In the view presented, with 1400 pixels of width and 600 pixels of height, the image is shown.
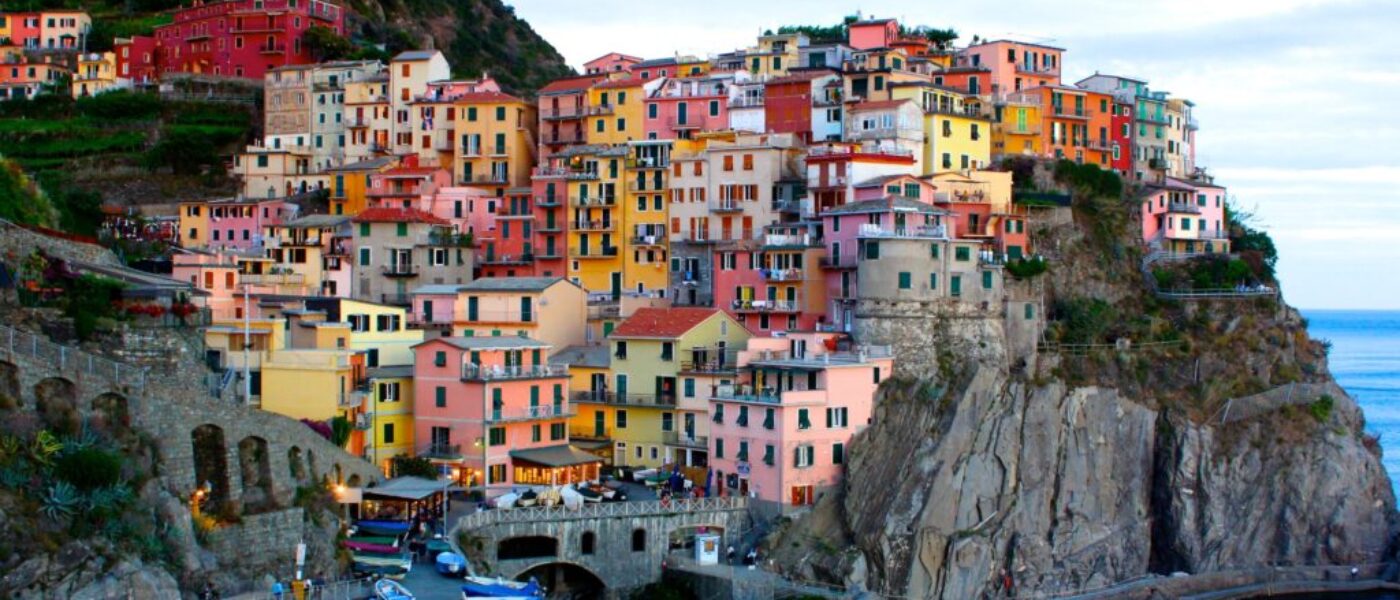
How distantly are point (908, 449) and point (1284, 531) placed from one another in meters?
17.9

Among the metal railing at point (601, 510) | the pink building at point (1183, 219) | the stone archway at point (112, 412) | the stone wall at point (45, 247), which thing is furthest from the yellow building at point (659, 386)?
the stone archway at point (112, 412)

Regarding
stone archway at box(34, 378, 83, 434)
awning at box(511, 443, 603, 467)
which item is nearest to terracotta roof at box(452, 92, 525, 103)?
awning at box(511, 443, 603, 467)

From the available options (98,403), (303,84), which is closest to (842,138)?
(303,84)

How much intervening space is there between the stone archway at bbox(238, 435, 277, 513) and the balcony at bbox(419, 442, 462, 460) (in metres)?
11.7

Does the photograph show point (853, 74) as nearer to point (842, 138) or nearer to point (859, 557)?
point (842, 138)

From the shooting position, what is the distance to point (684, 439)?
7244 centimetres

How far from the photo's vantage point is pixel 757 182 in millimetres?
83125

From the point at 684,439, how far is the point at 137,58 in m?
59.5

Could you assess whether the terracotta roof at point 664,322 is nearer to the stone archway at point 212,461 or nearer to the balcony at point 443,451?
the balcony at point 443,451

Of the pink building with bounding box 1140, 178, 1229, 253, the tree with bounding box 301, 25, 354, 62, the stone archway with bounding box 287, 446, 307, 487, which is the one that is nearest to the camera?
the stone archway with bounding box 287, 446, 307, 487

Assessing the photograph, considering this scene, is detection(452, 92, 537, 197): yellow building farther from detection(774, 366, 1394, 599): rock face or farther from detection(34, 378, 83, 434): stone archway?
detection(34, 378, 83, 434): stone archway

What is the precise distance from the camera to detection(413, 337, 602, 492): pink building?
67.4 m

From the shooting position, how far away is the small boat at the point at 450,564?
191ft

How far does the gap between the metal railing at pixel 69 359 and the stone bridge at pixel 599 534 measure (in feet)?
41.0
